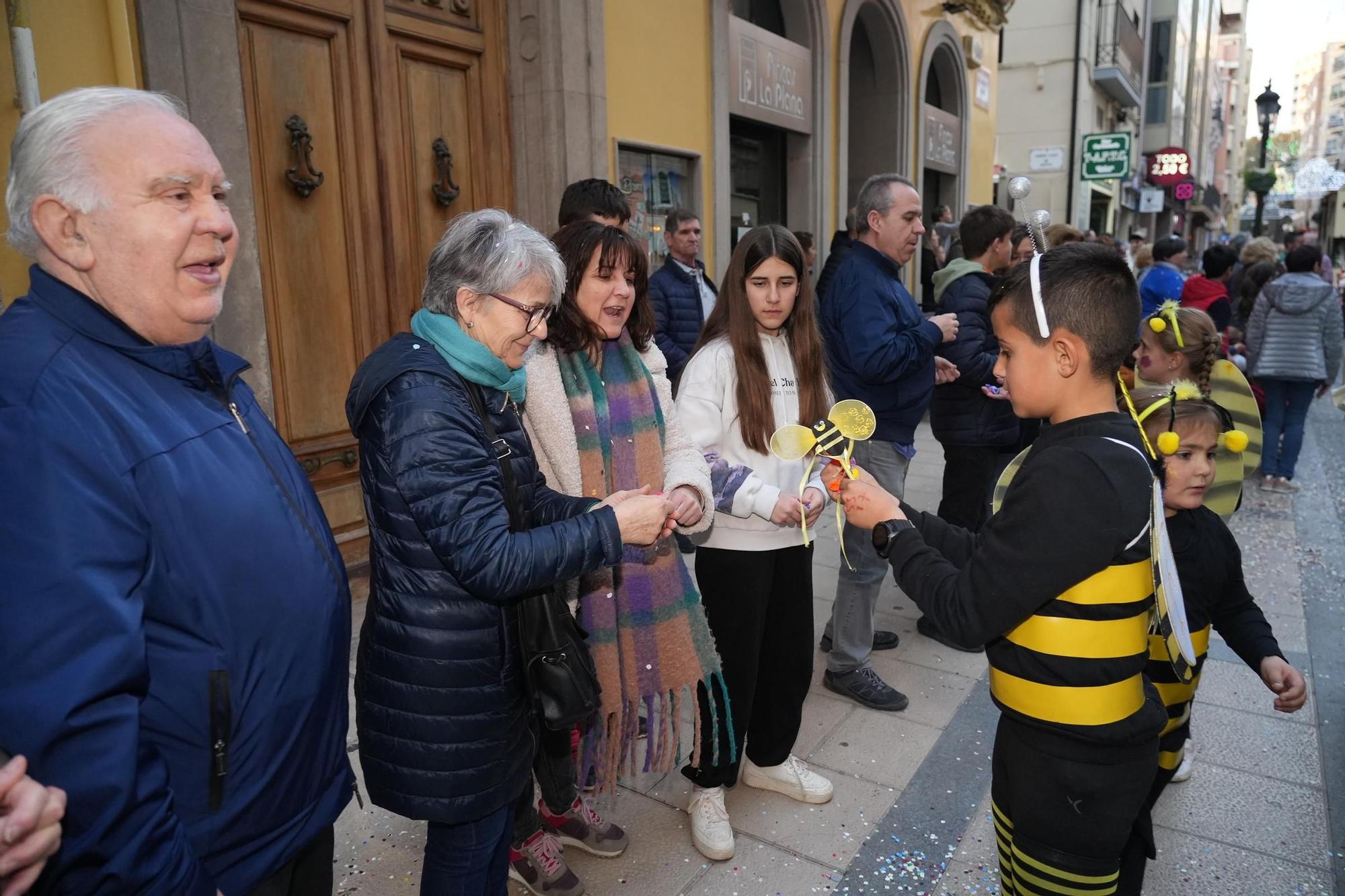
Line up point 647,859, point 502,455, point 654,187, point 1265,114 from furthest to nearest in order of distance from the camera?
1. point 1265,114
2. point 654,187
3. point 647,859
4. point 502,455

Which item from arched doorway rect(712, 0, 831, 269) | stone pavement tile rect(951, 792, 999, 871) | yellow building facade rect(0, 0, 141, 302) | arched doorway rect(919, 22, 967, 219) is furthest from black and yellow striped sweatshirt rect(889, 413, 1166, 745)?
arched doorway rect(919, 22, 967, 219)

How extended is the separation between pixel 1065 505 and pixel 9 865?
1.60 meters

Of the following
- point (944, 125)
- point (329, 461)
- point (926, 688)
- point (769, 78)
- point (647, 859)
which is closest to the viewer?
point (647, 859)

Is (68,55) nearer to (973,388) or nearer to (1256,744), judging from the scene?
(973,388)

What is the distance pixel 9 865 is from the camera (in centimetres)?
96

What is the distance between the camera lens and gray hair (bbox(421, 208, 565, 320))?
1.79 metres

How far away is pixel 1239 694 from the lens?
11.8ft

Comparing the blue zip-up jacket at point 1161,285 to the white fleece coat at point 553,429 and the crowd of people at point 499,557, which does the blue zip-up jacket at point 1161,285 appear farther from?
the white fleece coat at point 553,429

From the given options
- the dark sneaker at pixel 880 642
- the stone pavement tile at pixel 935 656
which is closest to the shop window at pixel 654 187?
→ the dark sneaker at pixel 880 642

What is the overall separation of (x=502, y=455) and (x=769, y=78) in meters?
6.93

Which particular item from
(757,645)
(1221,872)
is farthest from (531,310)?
(1221,872)

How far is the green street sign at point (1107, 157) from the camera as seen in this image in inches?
618

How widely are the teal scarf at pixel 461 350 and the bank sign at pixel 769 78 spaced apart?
237 inches

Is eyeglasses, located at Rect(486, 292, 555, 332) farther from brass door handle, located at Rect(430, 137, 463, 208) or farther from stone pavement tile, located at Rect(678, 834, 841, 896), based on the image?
brass door handle, located at Rect(430, 137, 463, 208)
